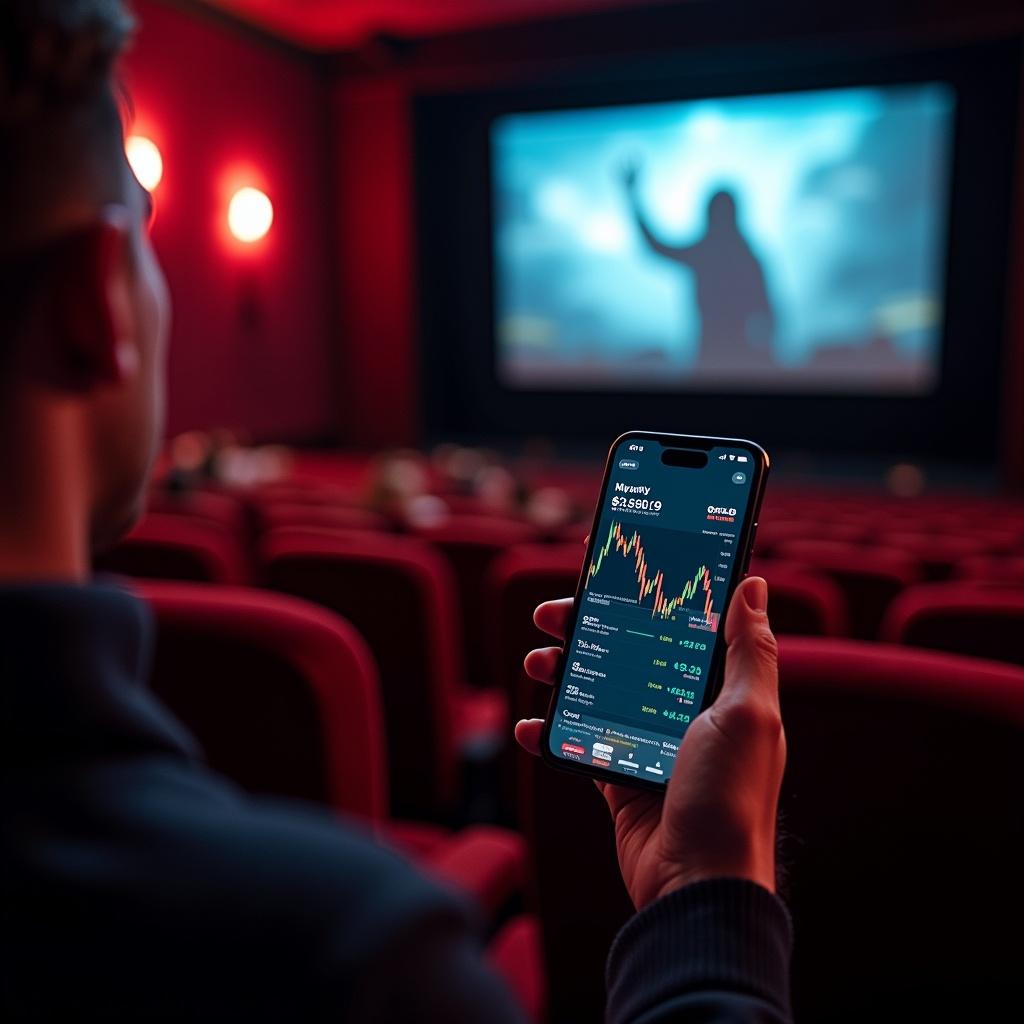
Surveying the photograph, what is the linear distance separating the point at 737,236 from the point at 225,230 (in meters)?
3.90

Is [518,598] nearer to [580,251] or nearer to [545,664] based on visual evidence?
[545,664]

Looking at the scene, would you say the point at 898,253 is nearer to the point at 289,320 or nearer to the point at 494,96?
the point at 494,96

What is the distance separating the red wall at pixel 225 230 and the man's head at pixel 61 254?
687 centimetres

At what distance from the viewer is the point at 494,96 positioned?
8711 millimetres

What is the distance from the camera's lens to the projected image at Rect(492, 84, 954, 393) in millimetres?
7707

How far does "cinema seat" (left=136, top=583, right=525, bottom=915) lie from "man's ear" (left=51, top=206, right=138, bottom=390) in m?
0.65

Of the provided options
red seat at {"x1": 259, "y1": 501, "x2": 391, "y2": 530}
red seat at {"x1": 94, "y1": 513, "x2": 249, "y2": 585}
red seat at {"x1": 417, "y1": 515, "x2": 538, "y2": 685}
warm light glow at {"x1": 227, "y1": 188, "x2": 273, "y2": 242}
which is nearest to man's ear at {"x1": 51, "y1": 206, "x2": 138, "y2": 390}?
red seat at {"x1": 94, "y1": 513, "x2": 249, "y2": 585}

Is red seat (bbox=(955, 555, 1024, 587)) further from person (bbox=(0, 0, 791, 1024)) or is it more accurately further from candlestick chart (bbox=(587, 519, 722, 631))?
person (bbox=(0, 0, 791, 1024))

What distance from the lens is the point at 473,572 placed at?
8.14 ft

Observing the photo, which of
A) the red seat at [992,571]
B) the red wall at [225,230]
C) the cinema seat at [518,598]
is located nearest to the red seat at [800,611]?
the cinema seat at [518,598]

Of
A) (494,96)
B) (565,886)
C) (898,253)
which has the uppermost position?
(494,96)

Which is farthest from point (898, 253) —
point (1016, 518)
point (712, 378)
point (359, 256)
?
point (359, 256)

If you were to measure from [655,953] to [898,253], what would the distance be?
26.5 ft

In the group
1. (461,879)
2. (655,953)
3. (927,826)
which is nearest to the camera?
(655,953)
